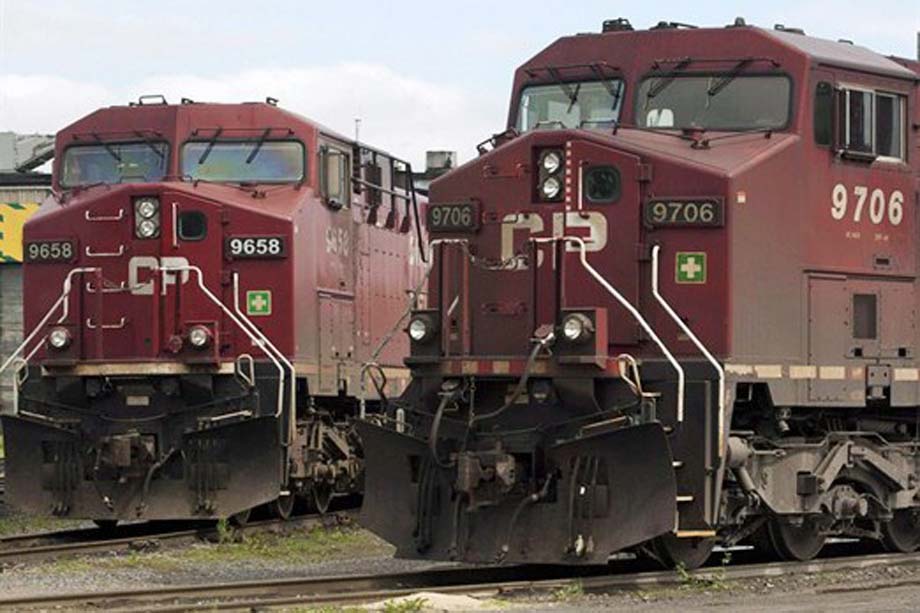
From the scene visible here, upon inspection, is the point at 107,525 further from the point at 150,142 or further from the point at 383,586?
the point at 383,586

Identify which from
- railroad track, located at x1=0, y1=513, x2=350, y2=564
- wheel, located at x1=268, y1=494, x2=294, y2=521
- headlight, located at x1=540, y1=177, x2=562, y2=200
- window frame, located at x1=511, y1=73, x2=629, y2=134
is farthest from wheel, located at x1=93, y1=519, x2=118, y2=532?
headlight, located at x1=540, y1=177, x2=562, y2=200

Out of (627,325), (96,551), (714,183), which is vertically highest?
(714,183)

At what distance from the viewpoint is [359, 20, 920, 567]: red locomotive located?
14.6 m

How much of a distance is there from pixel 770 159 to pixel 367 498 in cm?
431

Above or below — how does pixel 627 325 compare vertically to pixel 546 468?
above

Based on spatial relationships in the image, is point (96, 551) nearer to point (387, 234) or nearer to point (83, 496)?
point (83, 496)

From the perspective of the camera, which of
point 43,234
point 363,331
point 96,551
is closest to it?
point 96,551

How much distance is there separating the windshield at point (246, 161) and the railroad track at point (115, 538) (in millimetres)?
3895

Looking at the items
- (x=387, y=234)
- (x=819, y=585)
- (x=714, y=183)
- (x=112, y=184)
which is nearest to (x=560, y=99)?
(x=714, y=183)

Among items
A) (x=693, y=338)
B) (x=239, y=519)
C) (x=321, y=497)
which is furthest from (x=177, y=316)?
(x=693, y=338)

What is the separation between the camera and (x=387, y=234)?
24.3 m

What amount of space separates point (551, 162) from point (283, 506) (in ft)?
26.1

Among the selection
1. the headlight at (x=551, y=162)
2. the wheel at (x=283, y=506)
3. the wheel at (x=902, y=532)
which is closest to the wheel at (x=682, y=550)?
the wheel at (x=902, y=532)

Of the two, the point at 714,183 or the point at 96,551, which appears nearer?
the point at 714,183
